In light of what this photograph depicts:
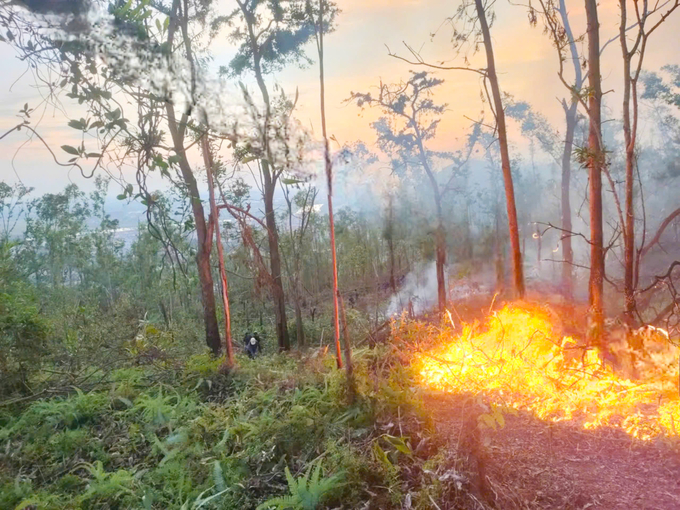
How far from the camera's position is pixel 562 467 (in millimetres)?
3969

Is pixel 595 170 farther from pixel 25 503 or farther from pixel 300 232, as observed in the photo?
pixel 300 232

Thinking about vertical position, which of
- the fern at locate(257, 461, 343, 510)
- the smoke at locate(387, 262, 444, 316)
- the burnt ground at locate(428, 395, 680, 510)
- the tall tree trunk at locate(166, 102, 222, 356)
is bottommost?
the smoke at locate(387, 262, 444, 316)

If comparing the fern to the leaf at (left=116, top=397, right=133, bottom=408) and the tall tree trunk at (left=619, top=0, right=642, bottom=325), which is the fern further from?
the tall tree trunk at (left=619, top=0, right=642, bottom=325)

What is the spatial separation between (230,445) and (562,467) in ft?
10.7

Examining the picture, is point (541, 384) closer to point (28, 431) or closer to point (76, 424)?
point (76, 424)

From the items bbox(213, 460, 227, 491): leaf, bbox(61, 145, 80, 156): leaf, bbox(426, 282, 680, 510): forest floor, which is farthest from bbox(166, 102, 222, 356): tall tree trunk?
bbox(61, 145, 80, 156): leaf

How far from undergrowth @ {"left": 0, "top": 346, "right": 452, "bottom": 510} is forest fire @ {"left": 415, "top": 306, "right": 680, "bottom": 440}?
756mm

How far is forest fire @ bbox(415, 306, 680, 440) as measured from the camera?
4668mm

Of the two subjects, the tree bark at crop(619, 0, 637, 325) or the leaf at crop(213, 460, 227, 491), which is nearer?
the leaf at crop(213, 460, 227, 491)

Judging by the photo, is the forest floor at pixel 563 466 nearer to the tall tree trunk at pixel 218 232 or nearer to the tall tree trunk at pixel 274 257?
the tall tree trunk at pixel 218 232

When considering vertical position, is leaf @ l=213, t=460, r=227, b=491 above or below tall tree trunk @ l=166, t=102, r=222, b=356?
below

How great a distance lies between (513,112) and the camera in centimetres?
2223

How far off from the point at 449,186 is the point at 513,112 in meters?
6.20

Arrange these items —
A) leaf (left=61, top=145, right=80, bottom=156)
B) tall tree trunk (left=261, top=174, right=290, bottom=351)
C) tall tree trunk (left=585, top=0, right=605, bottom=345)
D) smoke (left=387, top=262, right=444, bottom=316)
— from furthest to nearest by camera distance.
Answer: smoke (left=387, top=262, right=444, bottom=316), tall tree trunk (left=261, top=174, right=290, bottom=351), tall tree trunk (left=585, top=0, right=605, bottom=345), leaf (left=61, top=145, right=80, bottom=156)
